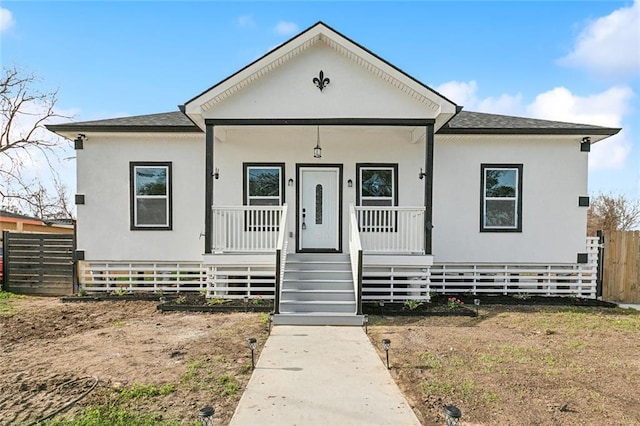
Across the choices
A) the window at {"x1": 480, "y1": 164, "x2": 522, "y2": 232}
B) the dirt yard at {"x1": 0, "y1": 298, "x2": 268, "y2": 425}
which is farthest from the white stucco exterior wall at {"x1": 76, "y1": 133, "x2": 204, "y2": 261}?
the window at {"x1": 480, "y1": 164, "x2": 522, "y2": 232}

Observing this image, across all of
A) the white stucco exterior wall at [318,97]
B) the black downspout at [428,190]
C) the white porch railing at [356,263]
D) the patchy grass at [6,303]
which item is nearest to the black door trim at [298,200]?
the white porch railing at [356,263]

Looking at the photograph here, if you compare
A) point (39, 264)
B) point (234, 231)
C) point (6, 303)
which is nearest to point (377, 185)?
point (234, 231)

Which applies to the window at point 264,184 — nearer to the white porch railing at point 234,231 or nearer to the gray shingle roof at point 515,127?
the white porch railing at point 234,231

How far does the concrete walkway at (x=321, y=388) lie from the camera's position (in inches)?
128

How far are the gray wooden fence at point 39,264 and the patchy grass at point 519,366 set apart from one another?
817cm

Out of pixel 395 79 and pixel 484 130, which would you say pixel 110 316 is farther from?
pixel 484 130

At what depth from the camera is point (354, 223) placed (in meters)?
7.73

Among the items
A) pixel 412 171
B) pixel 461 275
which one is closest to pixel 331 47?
pixel 412 171

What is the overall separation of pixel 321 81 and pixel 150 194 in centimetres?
524

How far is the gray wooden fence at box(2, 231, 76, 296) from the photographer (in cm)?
941

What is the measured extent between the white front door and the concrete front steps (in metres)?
1.01

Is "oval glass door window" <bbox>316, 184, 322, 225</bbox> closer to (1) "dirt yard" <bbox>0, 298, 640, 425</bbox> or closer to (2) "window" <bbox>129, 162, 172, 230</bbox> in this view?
(1) "dirt yard" <bbox>0, 298, 640, 425</bbox>

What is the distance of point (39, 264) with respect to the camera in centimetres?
949

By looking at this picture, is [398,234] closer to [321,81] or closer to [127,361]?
[321,81]
